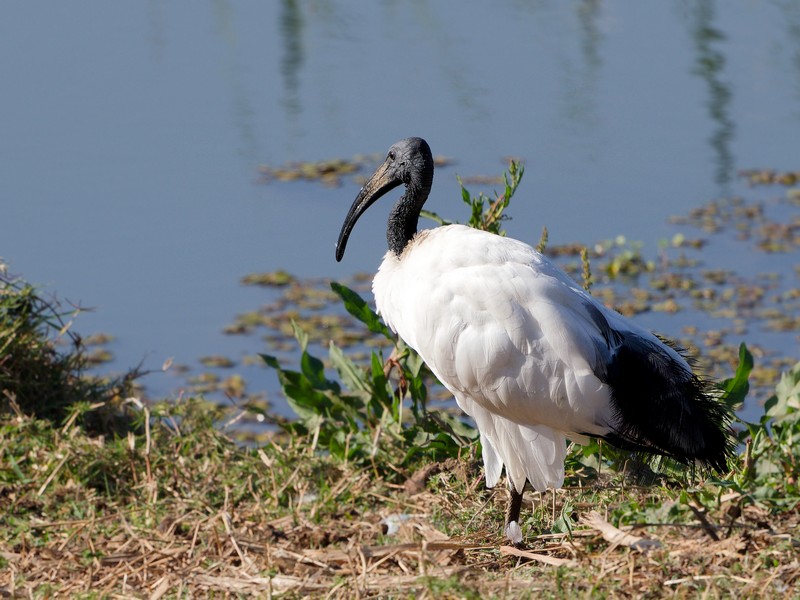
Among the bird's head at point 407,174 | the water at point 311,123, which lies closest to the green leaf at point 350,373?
the bird's head at point 407,174

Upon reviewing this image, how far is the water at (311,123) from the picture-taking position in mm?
7941

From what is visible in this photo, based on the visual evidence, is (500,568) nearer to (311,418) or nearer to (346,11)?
(311,418)

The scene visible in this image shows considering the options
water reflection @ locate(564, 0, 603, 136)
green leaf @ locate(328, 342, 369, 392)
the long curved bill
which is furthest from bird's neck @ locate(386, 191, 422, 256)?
water reflection @ locate(564, 0, 603, 136)

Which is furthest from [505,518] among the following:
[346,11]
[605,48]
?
[346,11]

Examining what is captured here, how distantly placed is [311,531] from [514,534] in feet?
2.45

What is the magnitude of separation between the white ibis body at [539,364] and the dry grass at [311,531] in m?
0.25

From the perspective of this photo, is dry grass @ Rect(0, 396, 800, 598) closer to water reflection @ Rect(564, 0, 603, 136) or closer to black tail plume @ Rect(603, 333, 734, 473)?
black tail plume @ Rect(603, 333, 734, 473)

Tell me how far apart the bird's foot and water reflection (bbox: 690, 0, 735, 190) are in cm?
566

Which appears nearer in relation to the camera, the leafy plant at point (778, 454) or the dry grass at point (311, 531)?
the dry grass at point (311, 531)

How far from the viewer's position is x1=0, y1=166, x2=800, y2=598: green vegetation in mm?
3658

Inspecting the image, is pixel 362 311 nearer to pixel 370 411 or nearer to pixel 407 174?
pixel 370 411

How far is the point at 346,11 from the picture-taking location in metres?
13.9

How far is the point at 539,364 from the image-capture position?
4.14m

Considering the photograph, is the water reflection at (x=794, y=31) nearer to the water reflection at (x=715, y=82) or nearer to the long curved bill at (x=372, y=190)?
the water reflection at (x=715, y=82)
